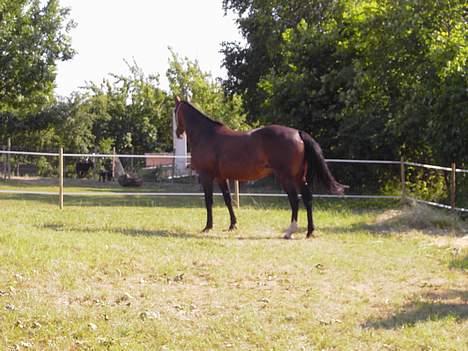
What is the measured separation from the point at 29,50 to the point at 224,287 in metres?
20.1

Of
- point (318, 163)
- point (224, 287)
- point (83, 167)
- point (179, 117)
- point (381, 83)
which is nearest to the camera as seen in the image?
point (224, 287)

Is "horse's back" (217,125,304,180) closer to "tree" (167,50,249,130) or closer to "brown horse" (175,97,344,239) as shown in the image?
"brown horse" (175,97,344,239)

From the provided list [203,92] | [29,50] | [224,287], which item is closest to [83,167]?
[29,50]

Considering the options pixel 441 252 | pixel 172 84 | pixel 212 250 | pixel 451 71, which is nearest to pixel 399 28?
pixel 451 71

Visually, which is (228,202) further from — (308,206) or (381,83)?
(381,83)

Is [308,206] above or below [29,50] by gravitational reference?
below

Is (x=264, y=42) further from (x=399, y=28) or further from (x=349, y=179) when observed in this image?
(x=399, y=28)

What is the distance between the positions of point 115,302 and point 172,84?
126 feet

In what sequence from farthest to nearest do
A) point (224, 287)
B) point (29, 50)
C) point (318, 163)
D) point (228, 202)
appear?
point (29, 50) < point (228, 202) < point (318, 163) < point (224, 287)

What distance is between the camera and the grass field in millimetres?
5156

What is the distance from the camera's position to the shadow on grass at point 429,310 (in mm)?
5508

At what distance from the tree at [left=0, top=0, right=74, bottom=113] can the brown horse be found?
15128mm

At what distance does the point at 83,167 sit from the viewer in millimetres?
29172

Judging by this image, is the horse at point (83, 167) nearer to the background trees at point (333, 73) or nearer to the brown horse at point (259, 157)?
the background trees at point (333, 73)
